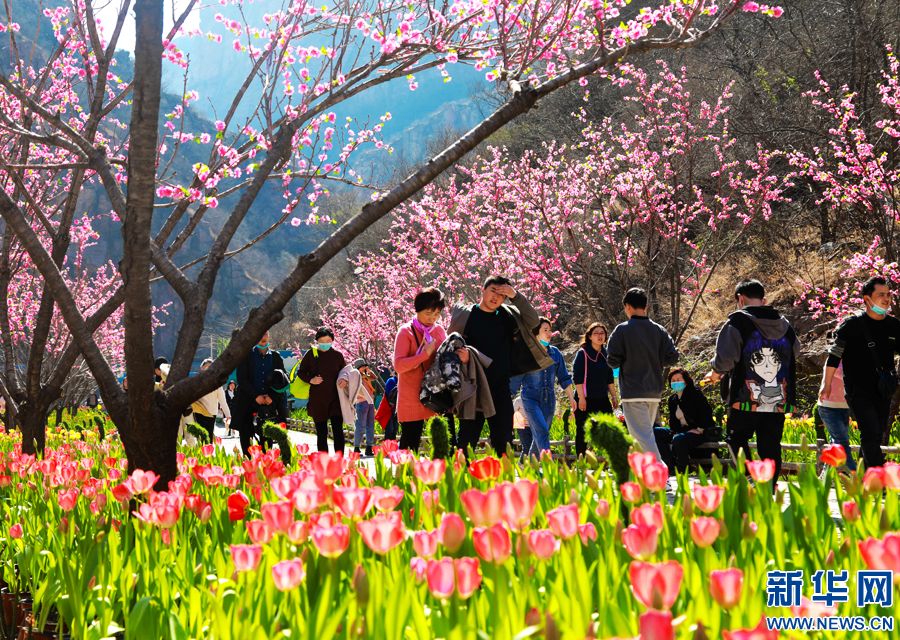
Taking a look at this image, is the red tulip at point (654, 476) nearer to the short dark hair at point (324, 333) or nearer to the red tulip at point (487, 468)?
the red tulip at point (487, 468)

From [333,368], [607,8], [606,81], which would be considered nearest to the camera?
[607,8]

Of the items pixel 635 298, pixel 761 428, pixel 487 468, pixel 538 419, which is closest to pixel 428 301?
pixel 635 298

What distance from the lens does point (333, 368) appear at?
10297 millimetres

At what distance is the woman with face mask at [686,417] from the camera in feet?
31.1

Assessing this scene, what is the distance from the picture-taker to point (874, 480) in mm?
2873

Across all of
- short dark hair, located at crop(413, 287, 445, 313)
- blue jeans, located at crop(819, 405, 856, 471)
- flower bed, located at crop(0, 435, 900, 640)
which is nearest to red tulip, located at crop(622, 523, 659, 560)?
flower bed, located at crop(0, 435, 900, 640)

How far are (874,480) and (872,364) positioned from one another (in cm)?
400

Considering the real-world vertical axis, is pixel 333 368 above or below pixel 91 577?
above

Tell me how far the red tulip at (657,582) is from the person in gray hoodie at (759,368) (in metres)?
5.30

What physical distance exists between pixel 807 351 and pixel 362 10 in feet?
37.3

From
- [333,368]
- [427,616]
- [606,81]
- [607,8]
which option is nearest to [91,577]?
[427,616]

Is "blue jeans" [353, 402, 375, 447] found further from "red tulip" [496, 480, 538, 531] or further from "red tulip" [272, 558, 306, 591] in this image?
"red tulip" [272, 558, 306, 591]

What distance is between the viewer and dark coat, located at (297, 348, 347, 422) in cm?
1020

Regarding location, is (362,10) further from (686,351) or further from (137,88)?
(686,351)
